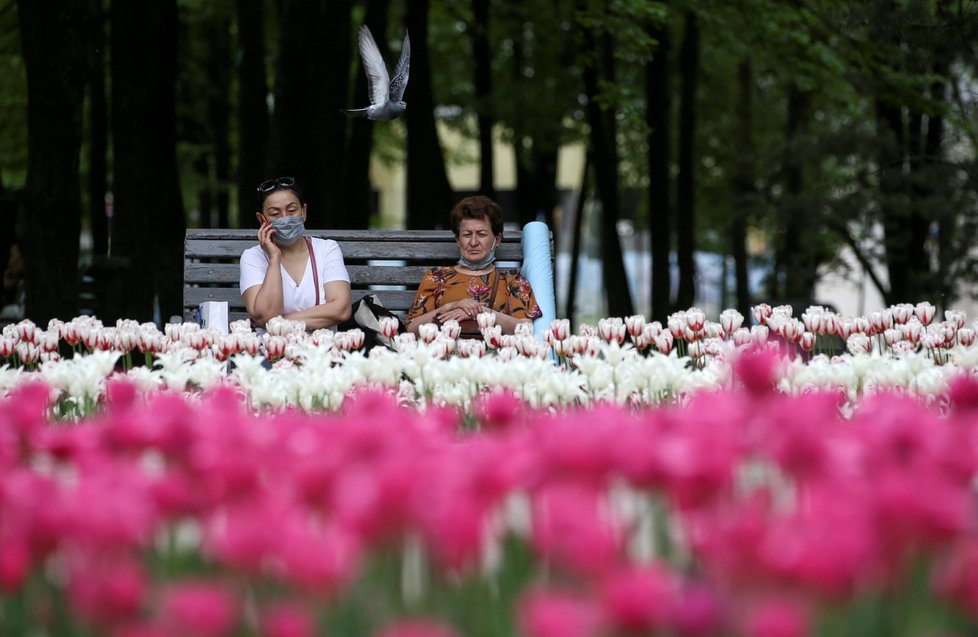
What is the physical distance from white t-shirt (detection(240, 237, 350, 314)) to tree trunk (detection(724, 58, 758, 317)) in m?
13.1

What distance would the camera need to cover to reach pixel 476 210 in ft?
29.5

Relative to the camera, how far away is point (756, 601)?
75.3 inches

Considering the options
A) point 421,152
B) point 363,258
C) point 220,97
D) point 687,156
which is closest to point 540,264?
point 363,258

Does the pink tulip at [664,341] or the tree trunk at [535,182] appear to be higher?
the tree trunk at [535,182]

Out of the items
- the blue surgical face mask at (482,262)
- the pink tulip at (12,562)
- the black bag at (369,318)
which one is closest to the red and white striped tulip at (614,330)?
the black bag at (369,318)

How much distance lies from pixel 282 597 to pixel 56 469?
3.17ft

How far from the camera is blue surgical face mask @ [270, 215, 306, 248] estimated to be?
27.9 ft

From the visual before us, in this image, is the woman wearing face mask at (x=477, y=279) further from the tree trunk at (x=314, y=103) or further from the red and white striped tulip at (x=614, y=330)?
the tree trunk at (x=314, y=103)

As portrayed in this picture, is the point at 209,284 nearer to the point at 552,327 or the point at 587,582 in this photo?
the point at 552,327

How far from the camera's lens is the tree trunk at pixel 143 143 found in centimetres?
1349

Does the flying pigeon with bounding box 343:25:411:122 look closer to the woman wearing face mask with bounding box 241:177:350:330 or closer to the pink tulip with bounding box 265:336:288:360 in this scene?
the woman wearing face mask with bounding box 241:177:350:330

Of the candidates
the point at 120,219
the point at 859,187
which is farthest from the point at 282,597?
the point at 859,187

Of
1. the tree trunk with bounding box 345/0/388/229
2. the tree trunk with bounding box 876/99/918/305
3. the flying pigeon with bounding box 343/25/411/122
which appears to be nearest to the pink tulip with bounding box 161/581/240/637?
the flying pigeon with bounding box 343/25/411/122

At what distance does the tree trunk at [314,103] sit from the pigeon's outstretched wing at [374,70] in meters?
3.09
